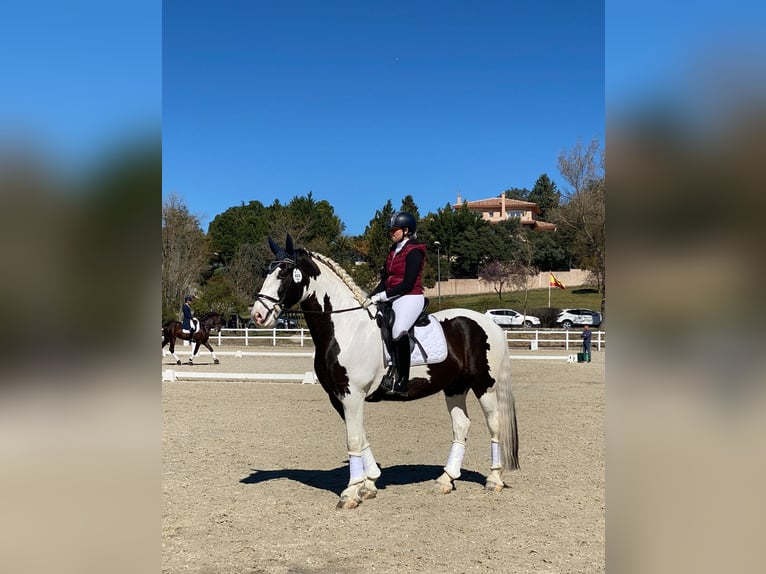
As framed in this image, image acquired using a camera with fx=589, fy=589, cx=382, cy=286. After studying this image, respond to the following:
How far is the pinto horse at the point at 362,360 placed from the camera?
5.59m

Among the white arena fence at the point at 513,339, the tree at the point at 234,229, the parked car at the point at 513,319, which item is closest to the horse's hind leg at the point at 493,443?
the white arena fence at the point at 513,339

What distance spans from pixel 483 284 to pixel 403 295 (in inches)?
2238

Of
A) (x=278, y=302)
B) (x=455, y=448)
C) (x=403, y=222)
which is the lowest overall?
(x=455, y=448)

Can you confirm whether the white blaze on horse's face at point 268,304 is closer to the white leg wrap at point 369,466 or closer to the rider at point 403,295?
the rider at point 403,295

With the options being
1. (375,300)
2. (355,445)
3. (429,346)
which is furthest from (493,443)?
(375,300)

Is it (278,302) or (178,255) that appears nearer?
(278,302)

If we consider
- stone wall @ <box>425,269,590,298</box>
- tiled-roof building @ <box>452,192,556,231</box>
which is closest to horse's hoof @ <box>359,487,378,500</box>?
stone wall @ <box>425,269,590,298</box>

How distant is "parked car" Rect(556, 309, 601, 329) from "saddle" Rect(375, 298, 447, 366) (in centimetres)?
3420

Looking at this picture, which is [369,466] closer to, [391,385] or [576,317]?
[391,385]

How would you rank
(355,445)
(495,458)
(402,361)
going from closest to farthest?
1. (355,445)
2. (402,361)
3. (495,458)

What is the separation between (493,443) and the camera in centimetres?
613

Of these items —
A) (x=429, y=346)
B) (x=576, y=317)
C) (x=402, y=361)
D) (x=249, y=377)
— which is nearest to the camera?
(x=402, y=361)
